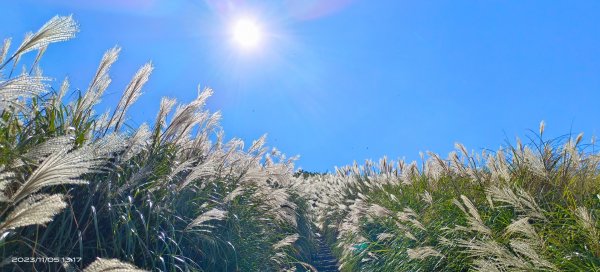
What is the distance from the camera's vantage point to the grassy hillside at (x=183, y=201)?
2.58 m

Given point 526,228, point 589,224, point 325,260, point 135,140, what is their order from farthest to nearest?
1. point 325,260
2. point 135,140
3. point 526,228
4. point 589,224

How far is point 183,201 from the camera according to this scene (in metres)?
4.29

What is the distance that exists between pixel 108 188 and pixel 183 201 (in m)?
1.05

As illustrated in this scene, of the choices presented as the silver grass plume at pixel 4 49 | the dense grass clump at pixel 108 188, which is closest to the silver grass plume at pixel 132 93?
the dense grass clump at pixel 108 188

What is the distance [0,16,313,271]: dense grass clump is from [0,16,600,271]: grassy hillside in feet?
0.04

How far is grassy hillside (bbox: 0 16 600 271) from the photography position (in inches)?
102

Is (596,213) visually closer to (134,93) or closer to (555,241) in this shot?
(555,241)

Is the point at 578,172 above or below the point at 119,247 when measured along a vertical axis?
above

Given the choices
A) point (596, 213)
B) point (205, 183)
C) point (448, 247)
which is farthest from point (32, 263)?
point (596, 213)

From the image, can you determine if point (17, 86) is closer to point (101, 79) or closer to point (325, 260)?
point (101, 79)

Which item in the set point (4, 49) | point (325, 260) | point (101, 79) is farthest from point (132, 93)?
point (325, 260)

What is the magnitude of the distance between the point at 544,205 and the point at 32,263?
3875mm

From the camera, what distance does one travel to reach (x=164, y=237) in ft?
11.7

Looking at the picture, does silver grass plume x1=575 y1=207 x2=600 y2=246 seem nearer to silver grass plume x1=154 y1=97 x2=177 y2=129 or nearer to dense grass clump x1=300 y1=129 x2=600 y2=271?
dense grass clump x1=300 y1=129 x2=600 y2=271
